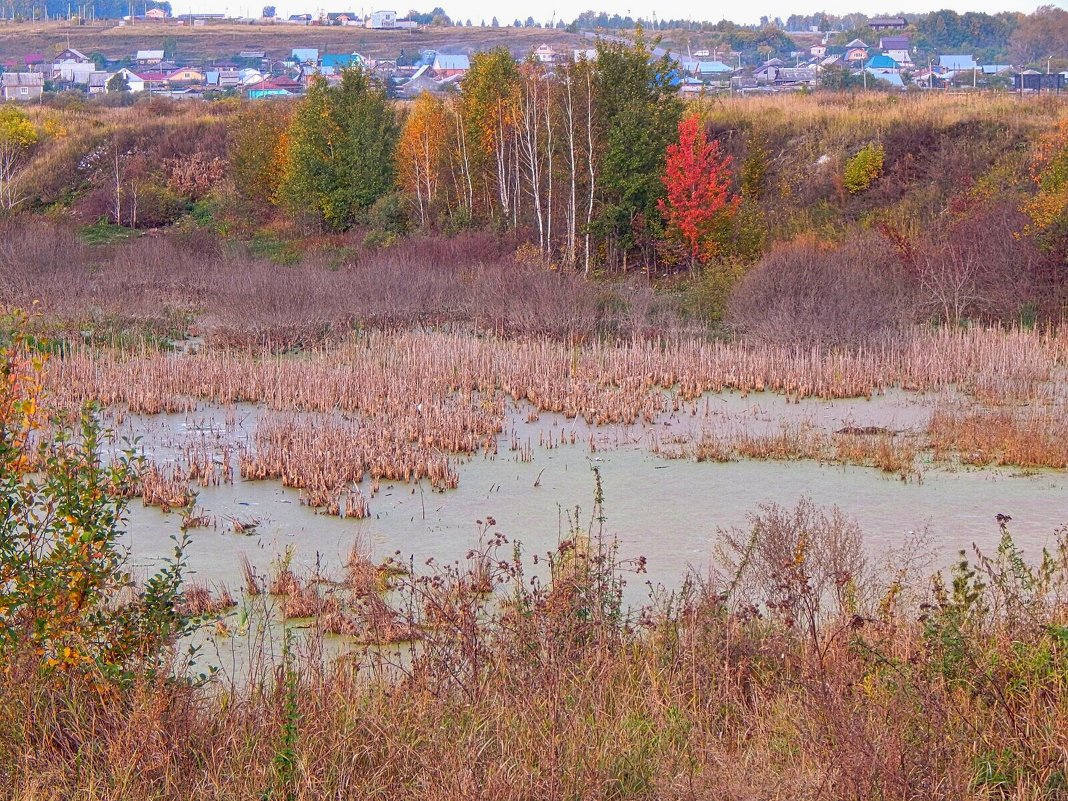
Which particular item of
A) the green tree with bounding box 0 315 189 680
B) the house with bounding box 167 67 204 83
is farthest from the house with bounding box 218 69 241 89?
the green tree with bounding box 0 315 189 680

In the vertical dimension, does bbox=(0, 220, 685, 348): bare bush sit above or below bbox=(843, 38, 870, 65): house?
below

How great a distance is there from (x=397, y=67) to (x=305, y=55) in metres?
10.2

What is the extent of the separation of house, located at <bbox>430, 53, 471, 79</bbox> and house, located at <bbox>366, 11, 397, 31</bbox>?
1778 inches

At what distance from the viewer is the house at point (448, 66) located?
101188 mm

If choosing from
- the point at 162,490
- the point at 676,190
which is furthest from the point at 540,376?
the point at 676,190

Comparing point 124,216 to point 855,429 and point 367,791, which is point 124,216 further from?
point 367,791

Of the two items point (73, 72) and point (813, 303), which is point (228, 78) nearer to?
point (73, 72)

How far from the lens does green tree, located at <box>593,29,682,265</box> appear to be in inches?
1085

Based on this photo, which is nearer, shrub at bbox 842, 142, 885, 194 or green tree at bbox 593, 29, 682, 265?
green tree at bbox 593, 29, 682, 265

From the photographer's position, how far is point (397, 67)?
372ft

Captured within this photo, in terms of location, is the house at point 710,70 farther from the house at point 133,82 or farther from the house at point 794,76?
the house at point 133,82

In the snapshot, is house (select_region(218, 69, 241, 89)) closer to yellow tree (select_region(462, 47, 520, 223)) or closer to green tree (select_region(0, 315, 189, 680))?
yellow tree (select_region(462, 47, 520, 223))

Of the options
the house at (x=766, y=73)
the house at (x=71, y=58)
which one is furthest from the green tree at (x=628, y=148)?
the house at (x=71, y=58)

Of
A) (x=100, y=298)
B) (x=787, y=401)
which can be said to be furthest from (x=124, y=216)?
(x=787, y=401)
